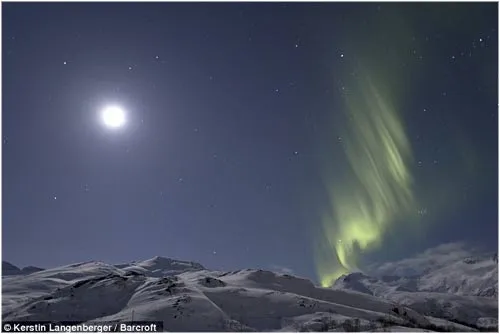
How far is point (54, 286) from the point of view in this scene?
546 feet

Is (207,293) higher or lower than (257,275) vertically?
lower

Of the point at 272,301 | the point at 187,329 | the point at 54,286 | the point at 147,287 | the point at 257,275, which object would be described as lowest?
the point at 187,329

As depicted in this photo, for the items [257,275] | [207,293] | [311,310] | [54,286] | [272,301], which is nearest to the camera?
[311,310]

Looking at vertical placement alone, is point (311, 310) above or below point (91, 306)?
below

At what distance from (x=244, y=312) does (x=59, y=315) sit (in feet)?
103

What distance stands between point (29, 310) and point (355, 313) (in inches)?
2209

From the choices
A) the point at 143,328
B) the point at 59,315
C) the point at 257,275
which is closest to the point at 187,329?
the point at 143,328

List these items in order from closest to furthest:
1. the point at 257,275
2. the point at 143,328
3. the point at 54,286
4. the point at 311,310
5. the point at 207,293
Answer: the point at 143,328 < the point at 311,310 < the point at 207,293 < the point at 257,275 < the point at 54,286

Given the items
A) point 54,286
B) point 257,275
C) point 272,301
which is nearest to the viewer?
point 272,301

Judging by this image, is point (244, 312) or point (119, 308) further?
point (119, 308)

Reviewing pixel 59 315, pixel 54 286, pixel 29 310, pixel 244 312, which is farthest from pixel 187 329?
pixel 54 286

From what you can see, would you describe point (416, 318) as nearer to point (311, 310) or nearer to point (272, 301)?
point (311, 310)

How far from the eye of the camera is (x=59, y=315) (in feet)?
225

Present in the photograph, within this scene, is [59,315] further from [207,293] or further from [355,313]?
[355,313]
